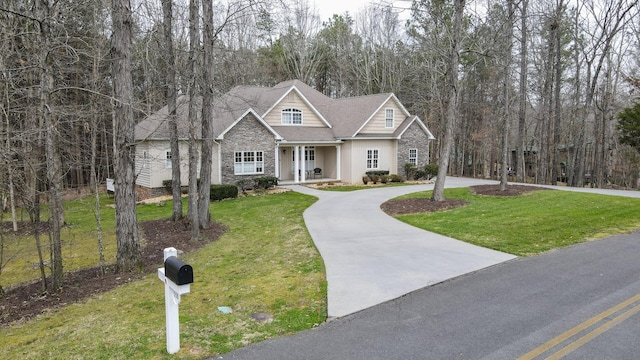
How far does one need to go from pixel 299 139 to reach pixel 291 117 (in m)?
1.99

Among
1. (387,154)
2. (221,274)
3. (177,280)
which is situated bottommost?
(221,274)

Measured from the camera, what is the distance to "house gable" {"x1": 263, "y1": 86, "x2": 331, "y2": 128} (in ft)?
81.5

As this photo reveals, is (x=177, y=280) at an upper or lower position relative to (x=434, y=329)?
upper

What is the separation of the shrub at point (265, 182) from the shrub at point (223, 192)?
179 centimetres

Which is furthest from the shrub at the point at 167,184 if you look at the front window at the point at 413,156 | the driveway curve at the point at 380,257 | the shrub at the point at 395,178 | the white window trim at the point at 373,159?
the front window at the point at 413,156

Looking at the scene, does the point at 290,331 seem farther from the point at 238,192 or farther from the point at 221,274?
the point at 238,192

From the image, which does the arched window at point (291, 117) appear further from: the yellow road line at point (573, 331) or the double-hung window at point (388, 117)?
the yellow road line at point (573, 331)

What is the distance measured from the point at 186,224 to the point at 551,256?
10286 millimetres

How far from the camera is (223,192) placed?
1944 cm

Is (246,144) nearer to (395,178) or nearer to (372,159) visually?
(372,159)

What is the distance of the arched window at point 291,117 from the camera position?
83.2ft

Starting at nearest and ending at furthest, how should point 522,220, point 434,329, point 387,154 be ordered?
point 434,329
point 522,220
point 387,154

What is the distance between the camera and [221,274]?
7.88 meters

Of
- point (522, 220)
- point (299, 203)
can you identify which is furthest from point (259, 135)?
point (522, 220)
